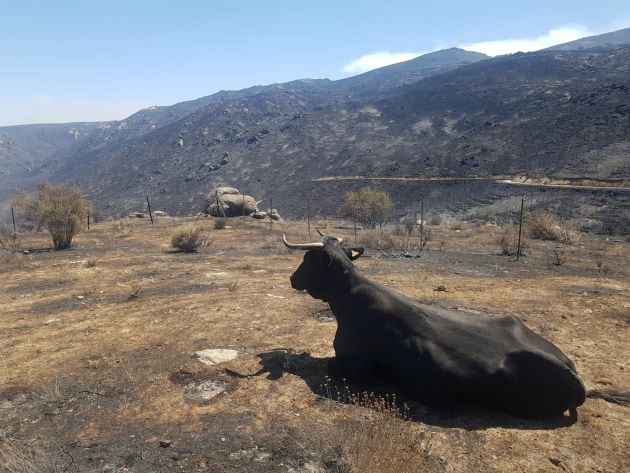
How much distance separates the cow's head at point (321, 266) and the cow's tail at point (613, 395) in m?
3.66

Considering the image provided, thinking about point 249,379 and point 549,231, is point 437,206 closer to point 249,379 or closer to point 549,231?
Answer: point 549,231

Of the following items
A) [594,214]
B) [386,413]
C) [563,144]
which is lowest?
[594,214]

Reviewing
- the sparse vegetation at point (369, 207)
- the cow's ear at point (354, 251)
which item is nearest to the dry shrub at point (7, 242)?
the cow's ear at point (354, 251)

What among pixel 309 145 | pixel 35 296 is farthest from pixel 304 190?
Answer: pixel 35 296

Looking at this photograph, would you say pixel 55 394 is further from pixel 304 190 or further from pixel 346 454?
pixel 304 190

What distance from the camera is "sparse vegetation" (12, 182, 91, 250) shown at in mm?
20500

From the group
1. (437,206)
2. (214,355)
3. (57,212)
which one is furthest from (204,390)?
(437,206)

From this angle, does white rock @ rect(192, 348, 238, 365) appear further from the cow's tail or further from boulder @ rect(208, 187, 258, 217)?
boulder @ rect(208, 187, 258, 217)

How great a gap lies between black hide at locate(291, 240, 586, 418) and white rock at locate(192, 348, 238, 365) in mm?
1941

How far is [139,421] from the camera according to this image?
18.0ft

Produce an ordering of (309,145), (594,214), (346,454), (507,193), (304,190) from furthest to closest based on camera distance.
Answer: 1. (309,145)
2. (304,190)
3. (507,193)
4. (594,214)
5. (346,454)

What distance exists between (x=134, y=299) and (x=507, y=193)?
40.3 m

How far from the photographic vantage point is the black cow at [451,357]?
5.06 m

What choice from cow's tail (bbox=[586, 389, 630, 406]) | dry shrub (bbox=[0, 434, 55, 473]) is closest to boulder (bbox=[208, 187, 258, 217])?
dry shrub (bbox=[0, 434, 55, 473])
